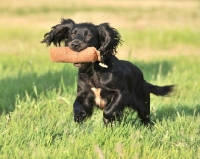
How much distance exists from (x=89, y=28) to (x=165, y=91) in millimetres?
1632

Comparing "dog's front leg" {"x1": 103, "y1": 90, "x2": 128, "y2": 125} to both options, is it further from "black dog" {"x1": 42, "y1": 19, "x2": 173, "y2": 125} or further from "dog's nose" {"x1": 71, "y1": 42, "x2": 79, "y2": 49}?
"dog's nose" {"x1": 71, "y1": 42, "x2": 79, "y2": 49}

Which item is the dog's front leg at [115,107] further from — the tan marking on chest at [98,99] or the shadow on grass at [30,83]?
the shadow on grass at [30,83]

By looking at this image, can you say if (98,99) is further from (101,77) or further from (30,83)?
(30,83)

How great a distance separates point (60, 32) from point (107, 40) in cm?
64

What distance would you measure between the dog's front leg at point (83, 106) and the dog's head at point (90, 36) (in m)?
0.44

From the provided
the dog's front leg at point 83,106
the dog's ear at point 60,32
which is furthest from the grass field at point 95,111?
the dog's ear at point 60,32

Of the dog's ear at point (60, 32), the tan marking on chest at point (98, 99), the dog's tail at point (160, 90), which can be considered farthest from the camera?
the dog's tail at point (160, 90)

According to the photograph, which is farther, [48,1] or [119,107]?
[48,1]

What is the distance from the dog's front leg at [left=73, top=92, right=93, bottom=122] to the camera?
5.50 meters

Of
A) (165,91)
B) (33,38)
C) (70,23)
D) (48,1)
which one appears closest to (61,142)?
(70,23)

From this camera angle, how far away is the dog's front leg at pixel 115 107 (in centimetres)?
545

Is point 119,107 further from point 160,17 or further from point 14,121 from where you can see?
point 160,17

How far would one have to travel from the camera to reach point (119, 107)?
554 cm

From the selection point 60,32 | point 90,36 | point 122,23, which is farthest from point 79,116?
point 122,23
